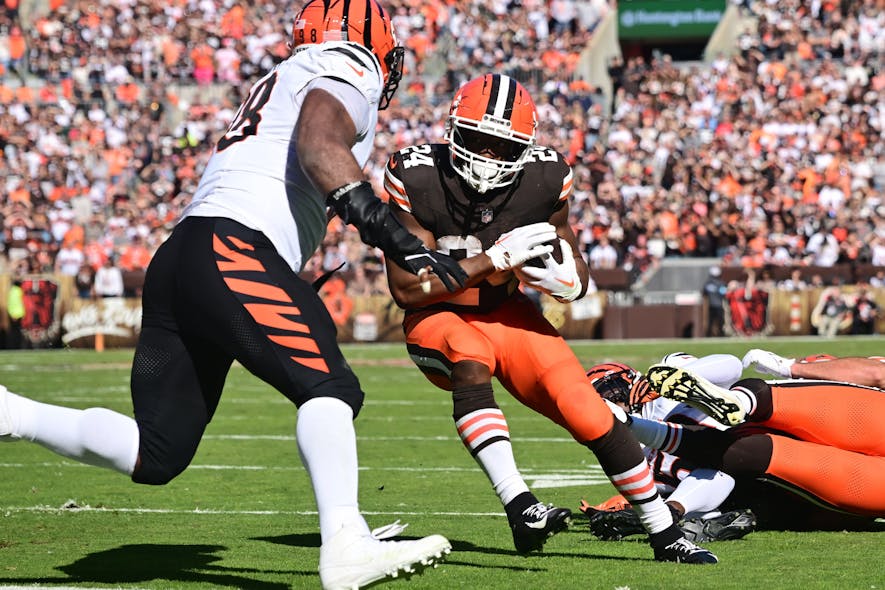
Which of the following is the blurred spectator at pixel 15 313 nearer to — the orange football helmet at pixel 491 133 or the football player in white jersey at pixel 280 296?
the orange football helmet at pixel 491 133

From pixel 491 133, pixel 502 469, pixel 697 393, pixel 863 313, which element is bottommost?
pixel 863 313

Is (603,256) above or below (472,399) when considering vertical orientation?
below

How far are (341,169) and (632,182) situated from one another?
2082cm

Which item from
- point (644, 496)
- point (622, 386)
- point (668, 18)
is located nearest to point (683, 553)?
point (644, 496)

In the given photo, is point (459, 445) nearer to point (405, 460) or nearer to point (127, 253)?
point (405, 460)

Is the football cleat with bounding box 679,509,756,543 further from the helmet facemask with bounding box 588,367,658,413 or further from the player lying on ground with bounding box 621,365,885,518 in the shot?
the helmet facemask with bounding box 588,367,658,413

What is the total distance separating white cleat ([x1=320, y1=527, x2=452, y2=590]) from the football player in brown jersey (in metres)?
0.90

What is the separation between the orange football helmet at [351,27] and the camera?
4.60 meters

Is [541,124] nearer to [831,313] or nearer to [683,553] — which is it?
[831,313]

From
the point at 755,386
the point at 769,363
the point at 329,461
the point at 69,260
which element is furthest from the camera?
the point at 69,260

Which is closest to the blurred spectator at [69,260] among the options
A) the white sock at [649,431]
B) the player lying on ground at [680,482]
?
the player lying on ground at [680,482]

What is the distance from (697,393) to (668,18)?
2538 centimetres

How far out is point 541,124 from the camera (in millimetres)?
24781

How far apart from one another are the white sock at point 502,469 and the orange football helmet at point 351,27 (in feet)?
4.19
